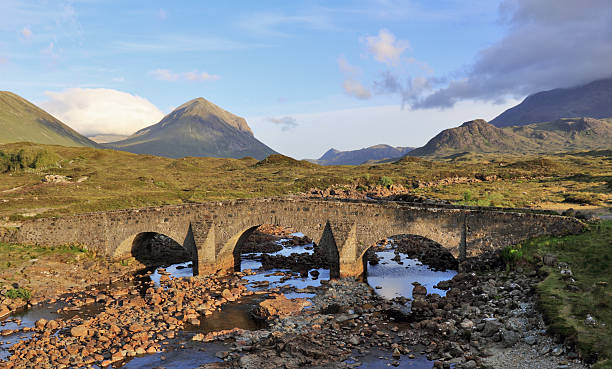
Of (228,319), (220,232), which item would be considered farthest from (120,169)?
(228,319)

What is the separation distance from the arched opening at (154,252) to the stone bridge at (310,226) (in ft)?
2.59

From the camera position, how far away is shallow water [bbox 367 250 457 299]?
29.6 metres

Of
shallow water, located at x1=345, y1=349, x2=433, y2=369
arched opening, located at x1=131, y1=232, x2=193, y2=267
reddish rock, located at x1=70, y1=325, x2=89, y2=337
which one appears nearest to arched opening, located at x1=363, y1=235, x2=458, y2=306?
shallow water, located at x1=345, y1=349, x2=433, y2=369

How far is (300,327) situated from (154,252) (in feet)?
81.2

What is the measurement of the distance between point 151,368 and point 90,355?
12.0ft

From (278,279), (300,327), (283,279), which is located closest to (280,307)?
(300,327)

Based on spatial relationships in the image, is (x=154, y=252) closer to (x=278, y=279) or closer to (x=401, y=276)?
(x=278, y=279)

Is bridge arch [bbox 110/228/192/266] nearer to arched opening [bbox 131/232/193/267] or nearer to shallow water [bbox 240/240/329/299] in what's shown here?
arched opening [bbox 131/232/193/267]

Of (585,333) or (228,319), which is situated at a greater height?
(585,333)

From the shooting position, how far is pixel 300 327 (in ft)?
76.5

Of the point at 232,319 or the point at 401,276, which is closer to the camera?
the point at 232,319

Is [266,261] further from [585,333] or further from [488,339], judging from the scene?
[585,333]

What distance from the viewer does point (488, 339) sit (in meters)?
19.1

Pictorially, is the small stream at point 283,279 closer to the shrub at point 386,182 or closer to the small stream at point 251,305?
the small stream at point 251,305
